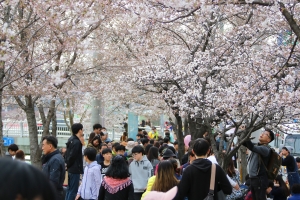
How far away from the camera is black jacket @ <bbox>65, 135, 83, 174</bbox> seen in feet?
27.3

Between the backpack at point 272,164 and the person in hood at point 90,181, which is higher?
the backpack at point 272,164

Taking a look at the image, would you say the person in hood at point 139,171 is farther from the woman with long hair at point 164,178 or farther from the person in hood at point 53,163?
the woman with long hair at point 164,178

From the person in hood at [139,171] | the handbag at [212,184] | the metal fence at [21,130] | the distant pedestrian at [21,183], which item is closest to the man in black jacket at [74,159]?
the person in hood at [139,171]

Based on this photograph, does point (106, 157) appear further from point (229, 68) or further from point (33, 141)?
point (33, 141)

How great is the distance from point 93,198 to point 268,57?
14.0 ft

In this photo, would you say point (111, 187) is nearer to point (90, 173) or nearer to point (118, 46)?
point (90, 173)

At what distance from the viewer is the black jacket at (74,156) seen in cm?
834

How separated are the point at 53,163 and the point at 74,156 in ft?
5.05

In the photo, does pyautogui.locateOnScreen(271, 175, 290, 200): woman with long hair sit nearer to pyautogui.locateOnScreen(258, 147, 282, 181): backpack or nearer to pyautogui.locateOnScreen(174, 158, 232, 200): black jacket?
pyautogui.locateOnScreen(258, 147, 282, 181): backpack

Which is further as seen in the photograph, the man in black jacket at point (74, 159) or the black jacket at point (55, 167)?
the man in black jacket at point (74, 159)

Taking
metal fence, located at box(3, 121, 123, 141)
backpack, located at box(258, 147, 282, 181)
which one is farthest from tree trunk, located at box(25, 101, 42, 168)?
metal fence, located at box(3, 121, 123, 141)

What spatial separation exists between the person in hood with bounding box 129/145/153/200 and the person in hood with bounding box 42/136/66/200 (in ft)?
5.47

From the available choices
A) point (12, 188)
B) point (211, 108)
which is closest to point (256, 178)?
point (211, 108)

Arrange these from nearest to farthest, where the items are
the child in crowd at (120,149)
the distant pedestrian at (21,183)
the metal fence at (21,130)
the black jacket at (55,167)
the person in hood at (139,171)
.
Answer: the distant pedestrian at (21,183)
the black jacket at (55,167)
the person in hood at (139,171)
the child in crowd at (120,149)
the metal fence at (21,130)
